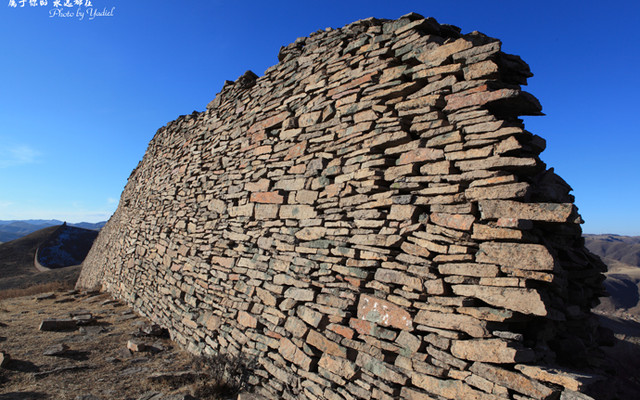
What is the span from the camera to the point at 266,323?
4562mm

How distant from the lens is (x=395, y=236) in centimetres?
353

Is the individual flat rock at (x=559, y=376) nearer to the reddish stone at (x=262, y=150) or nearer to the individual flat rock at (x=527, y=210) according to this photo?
the individual flat rock at (x=527, y=210)

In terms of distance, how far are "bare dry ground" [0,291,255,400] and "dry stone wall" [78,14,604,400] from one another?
418 mm

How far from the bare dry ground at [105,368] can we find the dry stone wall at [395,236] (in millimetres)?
418

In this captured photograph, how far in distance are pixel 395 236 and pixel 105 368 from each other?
455 cm

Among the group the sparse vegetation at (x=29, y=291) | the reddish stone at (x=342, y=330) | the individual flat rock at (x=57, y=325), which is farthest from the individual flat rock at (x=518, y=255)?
the sparse vegetation at (x=29, y=291)

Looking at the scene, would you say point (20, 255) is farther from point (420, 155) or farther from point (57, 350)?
point (420, 155)

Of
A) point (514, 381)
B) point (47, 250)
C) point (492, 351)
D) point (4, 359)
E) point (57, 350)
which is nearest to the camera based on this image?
point (514, 381)

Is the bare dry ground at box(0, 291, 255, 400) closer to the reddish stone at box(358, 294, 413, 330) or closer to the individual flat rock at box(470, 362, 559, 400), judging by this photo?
the reddish stone at box(358, 294, 413, 330)

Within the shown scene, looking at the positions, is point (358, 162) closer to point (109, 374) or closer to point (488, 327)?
point (488, 327)

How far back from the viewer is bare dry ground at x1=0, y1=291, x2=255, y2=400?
4188 millimetres

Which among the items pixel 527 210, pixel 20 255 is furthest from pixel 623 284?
pixel 20 255

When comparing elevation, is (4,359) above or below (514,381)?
below

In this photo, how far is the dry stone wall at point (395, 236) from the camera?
2.83 m
